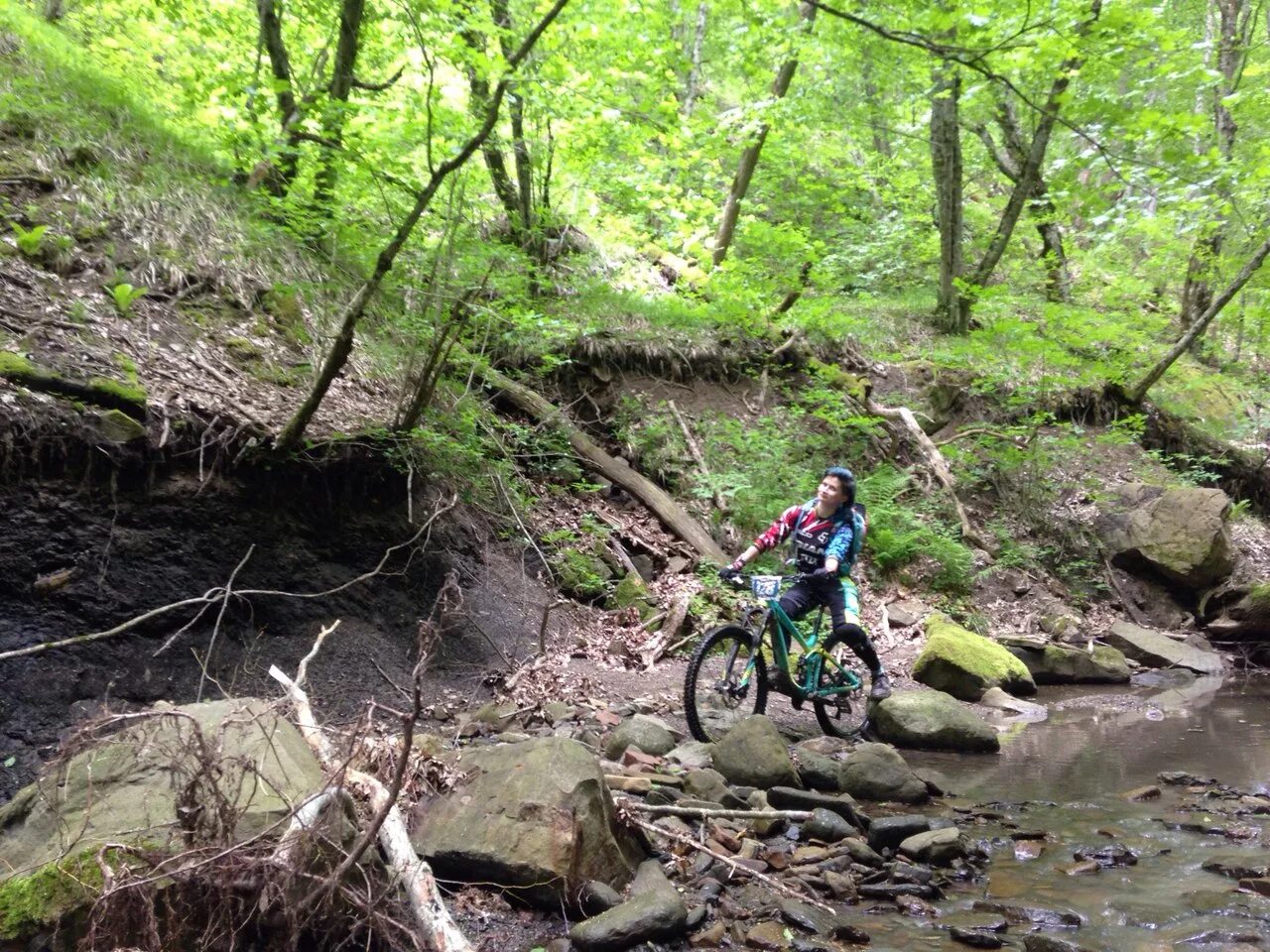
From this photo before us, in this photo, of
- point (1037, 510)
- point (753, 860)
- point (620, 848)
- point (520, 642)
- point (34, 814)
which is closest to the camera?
point (34, 814)

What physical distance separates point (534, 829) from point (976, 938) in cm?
197

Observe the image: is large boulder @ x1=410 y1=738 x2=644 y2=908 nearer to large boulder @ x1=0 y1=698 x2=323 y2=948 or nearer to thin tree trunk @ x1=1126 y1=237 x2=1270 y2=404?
large boulder @ x1=0 y1=698 x2=323 y2=948

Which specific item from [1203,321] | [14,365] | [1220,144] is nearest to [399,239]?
[14,365]

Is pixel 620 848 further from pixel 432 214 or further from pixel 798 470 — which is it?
pixel 798 470

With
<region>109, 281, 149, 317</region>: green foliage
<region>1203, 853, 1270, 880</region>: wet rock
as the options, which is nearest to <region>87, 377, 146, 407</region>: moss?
<region>109, 281, 149, 317</region>: green foliage

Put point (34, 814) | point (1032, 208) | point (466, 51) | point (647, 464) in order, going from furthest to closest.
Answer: point (1032, 208)
point (647, 464)
point (466, 51)
point (34, 814)

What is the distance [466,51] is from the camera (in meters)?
5.63

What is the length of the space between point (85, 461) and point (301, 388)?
6.01 ft

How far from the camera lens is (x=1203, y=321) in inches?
549

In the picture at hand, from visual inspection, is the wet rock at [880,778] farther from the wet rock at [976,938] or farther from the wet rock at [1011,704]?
the wet rock at [1011,704]

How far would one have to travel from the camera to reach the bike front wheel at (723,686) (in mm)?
5848

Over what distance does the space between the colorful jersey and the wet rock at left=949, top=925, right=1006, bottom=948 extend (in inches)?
126

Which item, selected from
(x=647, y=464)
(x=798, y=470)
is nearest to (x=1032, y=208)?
(x=798, y=470)

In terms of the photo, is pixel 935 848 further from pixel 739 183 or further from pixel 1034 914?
pixel 739 183
